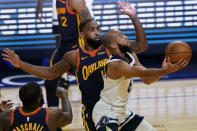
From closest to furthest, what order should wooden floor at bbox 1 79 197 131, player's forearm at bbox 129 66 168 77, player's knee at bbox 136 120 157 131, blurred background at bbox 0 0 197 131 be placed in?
player's forearm at bbox 129 66 168 77 → player's knee at bbox 136 120 157 131 → wooden floor at bbox 1 79 197 131 → blurred background at bbox 0 0 197 131

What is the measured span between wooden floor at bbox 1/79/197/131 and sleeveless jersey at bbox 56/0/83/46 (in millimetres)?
1498

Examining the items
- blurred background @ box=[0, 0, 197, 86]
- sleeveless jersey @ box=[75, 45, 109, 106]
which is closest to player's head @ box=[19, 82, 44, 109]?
sleeveless jersey @ box=[75, 45, 109, 106]

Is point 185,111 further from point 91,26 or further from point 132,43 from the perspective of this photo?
point 91,26

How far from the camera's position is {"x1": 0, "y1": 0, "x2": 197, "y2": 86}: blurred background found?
1104 centimetres

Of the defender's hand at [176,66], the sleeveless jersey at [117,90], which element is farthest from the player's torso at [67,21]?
the defender's hand at [176,66]

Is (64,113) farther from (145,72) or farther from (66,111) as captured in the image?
(145,72)

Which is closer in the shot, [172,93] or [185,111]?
[185,111]

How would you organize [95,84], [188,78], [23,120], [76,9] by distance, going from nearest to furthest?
[23,120] < [95,84] < [76,9] < [188,78]

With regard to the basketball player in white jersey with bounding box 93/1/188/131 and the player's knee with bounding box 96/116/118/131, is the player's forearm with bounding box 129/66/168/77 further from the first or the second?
the player's knee with bounding box 96/116/118/131

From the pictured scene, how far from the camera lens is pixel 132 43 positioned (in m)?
4.52

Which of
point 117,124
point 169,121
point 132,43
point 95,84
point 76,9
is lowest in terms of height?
point 169,121

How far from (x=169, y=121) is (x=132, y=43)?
91.9 inches

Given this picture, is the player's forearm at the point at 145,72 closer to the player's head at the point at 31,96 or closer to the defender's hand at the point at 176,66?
the defender's hand at the point at 176,66

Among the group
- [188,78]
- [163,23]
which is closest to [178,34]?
[163,23]
